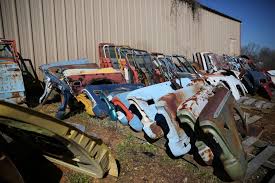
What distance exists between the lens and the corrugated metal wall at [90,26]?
6.60 m

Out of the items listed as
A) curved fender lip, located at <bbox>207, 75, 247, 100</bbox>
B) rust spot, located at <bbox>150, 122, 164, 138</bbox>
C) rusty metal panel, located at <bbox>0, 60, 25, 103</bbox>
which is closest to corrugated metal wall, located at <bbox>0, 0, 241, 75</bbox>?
rusty metal panel, located at <bbox>0, 60, 25, 103</bbox>

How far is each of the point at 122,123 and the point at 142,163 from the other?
4.26ft

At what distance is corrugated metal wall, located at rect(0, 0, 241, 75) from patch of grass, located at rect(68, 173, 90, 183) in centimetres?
476

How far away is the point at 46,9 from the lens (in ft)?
23.0

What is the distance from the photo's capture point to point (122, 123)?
464 centimetres

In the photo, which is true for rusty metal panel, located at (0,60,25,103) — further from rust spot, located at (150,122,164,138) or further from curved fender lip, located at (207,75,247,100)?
curved fender lip, located at (207,75,247,100)

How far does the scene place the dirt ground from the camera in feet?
10.1

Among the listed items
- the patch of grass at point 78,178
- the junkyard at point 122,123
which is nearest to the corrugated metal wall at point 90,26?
the junkyard at point 122,123

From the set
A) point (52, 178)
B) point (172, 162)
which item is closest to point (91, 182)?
point (52, 178)

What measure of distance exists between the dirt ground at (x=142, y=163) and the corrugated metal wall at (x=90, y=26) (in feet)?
11.6

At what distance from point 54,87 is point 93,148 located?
3024 mm

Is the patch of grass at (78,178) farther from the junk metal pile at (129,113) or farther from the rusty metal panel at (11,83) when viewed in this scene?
the rusty metal panel at (11,83)

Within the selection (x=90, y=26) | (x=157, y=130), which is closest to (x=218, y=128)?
Answer: (x=157, y=130)

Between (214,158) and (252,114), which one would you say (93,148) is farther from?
(252,114)
